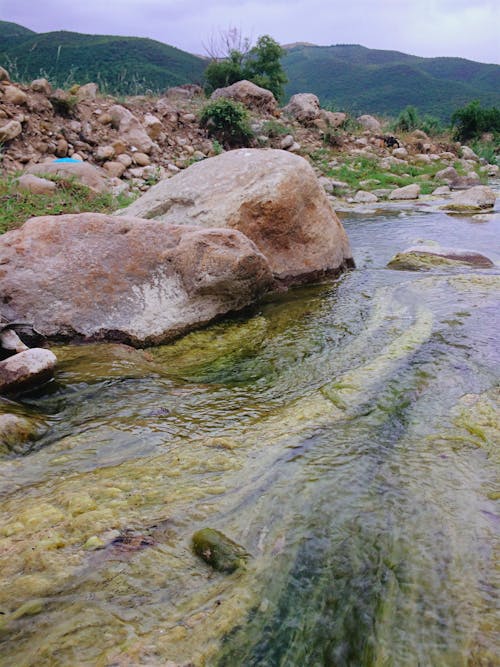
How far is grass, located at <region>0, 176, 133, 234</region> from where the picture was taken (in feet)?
19.2

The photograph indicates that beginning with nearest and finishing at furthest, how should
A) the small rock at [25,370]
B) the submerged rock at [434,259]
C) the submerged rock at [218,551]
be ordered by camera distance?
1. the submerged rock at [218,551]
2. the small rock at [25,370]
3. the submerged rock at [434,259]

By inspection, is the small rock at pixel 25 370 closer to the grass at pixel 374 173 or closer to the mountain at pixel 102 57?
the grass at pixel 374 173

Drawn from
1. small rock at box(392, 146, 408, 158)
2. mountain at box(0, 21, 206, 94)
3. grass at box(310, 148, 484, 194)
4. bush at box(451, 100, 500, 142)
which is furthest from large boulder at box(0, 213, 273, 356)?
mountain at box(0, 21, 206, 94)

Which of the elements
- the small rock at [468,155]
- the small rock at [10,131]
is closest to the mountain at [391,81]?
the small rock at [468,155]

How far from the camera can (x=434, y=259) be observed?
567 centimetres

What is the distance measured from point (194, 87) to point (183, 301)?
70.6 ft

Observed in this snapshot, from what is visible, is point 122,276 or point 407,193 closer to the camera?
point 122,276

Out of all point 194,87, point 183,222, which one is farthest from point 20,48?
point 183,222

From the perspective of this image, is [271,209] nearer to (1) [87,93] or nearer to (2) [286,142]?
(1) [87,93]

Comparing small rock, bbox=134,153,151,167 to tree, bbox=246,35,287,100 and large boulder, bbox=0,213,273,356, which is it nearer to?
large boulder, bbox=0,213,273,356

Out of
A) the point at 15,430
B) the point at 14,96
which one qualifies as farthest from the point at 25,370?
the point at 14,96

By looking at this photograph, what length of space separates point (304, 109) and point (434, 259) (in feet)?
50.5

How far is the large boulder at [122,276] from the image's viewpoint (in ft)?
11.6

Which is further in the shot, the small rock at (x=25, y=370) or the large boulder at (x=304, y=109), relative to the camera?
the large boulder at (x=304, y=109)
